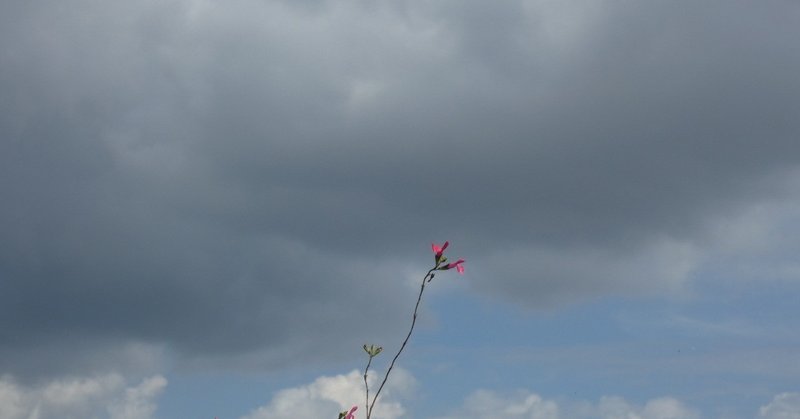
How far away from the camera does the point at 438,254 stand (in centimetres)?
919

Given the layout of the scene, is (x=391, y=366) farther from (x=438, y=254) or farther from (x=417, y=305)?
(x=438, y=254)

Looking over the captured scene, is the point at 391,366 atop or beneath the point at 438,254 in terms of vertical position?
beneath

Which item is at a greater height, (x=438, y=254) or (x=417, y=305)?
(x=438, y=254)

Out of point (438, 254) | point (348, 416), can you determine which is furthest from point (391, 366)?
point (438, 254)

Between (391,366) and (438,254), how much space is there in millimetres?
2458

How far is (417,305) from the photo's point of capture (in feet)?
22.2

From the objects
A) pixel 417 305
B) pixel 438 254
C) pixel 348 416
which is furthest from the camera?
pixel 438 254

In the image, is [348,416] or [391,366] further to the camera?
[348,416]

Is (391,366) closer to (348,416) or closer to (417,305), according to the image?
(417,305)

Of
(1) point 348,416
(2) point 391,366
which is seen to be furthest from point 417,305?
(1) point 348,416

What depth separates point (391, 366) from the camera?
22.9ft

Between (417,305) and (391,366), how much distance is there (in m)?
0.67

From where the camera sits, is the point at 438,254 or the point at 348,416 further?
the point at 438,254

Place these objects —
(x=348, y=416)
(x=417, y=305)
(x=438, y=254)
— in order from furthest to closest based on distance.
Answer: (x=438, y=254), (x=348, y=416), (x=417, y=305)
